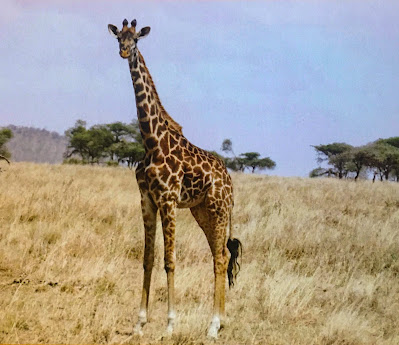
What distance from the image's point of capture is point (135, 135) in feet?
148

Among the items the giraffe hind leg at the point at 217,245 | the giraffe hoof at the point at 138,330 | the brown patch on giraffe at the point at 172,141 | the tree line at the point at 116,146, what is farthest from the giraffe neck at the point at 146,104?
the tree line at the point at 116,146

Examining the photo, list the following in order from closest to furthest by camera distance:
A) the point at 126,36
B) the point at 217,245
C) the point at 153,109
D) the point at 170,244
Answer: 1. the point at 126,36
2. the point at 170,244
3. the point at 153,109
4. the point at 217,245

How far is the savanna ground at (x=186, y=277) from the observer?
16.3ft

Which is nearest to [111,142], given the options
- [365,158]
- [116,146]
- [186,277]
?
[116,146]

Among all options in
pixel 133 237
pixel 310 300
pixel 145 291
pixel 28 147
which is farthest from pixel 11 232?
pixel 28 147

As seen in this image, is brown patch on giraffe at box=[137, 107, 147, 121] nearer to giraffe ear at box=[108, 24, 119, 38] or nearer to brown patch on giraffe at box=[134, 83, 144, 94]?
brown patch on giraffe at box=[134, 83, 144, 94]

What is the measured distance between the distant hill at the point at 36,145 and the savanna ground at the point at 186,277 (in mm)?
82655

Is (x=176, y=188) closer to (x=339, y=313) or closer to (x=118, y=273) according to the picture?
(x=118, y=273)

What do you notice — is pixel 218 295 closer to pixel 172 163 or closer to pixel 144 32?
pixel 172 163

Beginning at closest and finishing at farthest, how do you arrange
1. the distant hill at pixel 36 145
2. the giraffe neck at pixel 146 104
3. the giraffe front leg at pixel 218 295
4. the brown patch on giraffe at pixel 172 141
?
the giraffe neck at pixel 146 104 → the brown patch on giraffe at pixel 172 141 → the giraffe front leg at pixel 218 295 → the distant hill at pixel 36 145

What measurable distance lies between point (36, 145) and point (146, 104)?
102 meters

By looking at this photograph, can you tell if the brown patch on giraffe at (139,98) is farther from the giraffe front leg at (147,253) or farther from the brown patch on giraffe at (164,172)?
the giraffe front leg at (147,253)

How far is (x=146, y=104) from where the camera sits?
4730mm

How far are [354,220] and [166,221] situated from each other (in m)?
7.79
